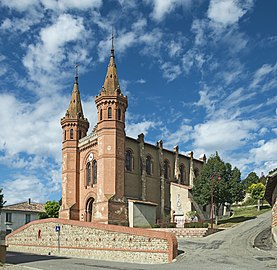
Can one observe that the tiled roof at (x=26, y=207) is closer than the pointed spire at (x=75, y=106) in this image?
No

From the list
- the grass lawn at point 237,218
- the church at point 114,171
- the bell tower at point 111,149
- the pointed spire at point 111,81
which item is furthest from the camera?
the pointed spire at point 111,81

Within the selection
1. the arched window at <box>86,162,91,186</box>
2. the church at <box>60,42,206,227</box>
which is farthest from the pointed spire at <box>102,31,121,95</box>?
the arched window at <box>86,162,91,186</box>

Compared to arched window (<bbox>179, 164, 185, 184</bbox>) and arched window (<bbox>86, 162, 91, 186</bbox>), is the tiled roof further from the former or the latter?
arched window (<bbox>179, 164, 185, 184</bbox>)

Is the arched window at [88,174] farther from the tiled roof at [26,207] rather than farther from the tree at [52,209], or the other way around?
the tiled roof at [26,207]

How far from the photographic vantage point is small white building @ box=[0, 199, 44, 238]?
6519 cm

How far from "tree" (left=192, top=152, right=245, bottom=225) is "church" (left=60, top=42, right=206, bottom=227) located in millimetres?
3360

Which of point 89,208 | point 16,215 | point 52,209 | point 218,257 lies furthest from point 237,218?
point 16,215

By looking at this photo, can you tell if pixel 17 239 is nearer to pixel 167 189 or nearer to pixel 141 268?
pixel 167 189

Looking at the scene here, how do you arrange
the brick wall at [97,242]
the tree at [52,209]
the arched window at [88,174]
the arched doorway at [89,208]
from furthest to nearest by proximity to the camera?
1. the tree at [52,209]
2. the arched window at [88,174]
3. the arched doorway at [89,208]
4. the brick wall at [97,242]

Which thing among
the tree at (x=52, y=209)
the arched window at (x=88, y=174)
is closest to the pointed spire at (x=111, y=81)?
the arched window at (x=88, y=174)

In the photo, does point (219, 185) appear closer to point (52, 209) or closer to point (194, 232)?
point (194, 232)

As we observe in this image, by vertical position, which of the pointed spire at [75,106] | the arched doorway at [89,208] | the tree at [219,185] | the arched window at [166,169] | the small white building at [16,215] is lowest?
the small white building at [16,215]

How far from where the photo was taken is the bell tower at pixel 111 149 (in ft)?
132

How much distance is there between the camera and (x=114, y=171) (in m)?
41.1
